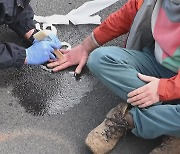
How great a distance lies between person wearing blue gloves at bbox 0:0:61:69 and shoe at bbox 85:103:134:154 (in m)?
0.36

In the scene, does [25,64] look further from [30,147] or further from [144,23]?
[144,23]

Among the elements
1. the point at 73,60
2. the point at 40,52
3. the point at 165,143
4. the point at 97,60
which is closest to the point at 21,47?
the point at 40,52

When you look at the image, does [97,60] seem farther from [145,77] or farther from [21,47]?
[21,47]

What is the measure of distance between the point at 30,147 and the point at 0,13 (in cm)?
48

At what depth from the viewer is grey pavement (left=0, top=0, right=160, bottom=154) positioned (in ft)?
4.38

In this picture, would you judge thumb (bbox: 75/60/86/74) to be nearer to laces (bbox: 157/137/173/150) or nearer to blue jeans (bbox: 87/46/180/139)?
blue jeans (bbox: 87/46/180/139)

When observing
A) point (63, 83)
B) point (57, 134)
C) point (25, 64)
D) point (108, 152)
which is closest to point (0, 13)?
point (25, 64)

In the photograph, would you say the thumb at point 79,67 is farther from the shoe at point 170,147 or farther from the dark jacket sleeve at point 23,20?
the shoe at point 170,147

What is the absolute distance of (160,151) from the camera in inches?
50.8

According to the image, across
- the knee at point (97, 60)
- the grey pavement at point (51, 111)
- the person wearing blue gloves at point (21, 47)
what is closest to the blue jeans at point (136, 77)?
the knee at point (97, 60)

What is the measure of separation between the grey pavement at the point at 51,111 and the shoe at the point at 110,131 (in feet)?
0.12

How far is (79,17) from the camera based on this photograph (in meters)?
1.76

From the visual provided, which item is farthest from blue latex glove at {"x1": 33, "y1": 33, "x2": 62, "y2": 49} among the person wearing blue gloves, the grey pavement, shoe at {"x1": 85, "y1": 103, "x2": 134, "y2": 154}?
shoe at {"x1": 85, "y1": 103, "x2": 134, "y2": 154}

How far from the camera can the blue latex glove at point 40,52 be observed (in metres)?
1.51
